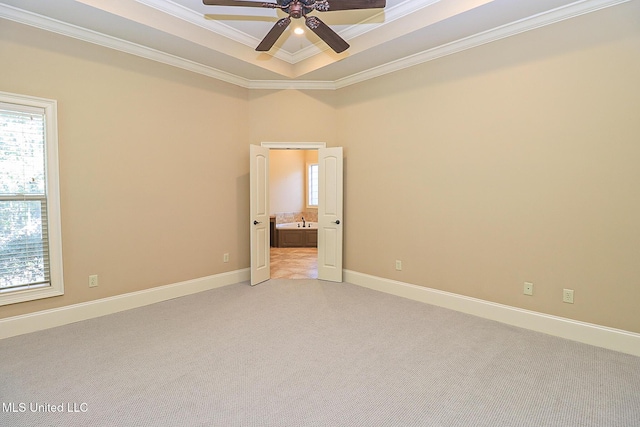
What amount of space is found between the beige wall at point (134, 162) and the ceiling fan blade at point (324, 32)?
2.25 m

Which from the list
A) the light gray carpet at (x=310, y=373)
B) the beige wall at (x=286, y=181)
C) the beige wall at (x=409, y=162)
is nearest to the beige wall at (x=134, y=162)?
the beige wall at (x=409, y=162)

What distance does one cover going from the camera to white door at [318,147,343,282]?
4996mm

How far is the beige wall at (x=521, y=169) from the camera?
9.27 feet

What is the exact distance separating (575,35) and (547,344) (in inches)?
112

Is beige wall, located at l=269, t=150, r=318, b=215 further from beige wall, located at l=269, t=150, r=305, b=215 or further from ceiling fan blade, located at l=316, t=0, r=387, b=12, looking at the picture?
ceiling fan blade, located at l=316, t=0, r=387, b=12

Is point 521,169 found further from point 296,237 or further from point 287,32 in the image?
point 296,237

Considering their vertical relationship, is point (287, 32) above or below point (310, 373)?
above

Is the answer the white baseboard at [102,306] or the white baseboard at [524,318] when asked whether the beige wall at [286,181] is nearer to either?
the white baseboard at [102,306]

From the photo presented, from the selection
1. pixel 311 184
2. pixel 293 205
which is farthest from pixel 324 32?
pixel 311 184

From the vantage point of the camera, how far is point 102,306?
3.63 m

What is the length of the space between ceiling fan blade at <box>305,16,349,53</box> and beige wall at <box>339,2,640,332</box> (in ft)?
4.90

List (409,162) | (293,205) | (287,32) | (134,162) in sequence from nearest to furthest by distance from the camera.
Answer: (134,162) → (287,32) → (409,162) → (293,205)

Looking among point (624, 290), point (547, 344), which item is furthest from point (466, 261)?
point (624, 290)

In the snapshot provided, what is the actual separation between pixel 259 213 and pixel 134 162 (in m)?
1.76
